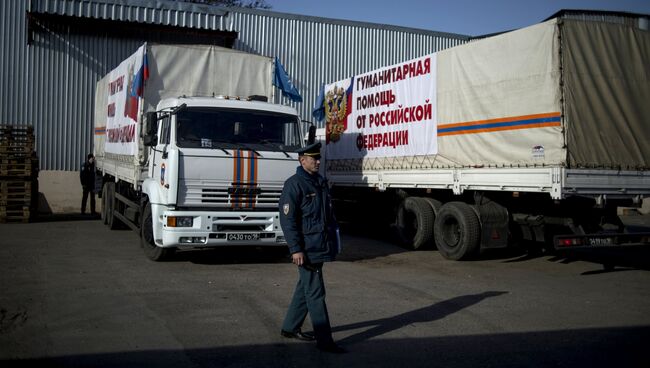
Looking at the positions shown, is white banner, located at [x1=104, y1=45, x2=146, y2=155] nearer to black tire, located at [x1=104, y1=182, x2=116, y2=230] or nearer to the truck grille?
black tire, located at [x1=104, y1=182, x2=116, y2=230]

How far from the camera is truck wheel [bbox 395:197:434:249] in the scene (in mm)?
12406

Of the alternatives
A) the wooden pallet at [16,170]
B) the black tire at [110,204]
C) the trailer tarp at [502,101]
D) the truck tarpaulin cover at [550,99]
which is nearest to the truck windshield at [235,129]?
the trailer tarp at [502,101]

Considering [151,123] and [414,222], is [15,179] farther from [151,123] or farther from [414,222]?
[414,222]

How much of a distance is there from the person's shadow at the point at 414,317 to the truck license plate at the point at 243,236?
3371mm

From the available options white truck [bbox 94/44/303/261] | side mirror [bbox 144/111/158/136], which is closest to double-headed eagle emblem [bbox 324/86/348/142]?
white truck [bbox 94/44/303/261]

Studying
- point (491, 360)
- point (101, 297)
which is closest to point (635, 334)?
point (491, 360)

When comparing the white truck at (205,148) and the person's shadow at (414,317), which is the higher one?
the white truck at (205,148)

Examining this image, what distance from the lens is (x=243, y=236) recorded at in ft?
32.5

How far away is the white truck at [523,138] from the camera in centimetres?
962

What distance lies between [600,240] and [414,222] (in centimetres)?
427

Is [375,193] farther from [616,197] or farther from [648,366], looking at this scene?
[648,366]

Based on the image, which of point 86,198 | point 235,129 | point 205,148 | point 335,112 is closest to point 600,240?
point 235,129

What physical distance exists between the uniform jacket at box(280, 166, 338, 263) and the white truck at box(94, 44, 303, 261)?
4222 millimetres

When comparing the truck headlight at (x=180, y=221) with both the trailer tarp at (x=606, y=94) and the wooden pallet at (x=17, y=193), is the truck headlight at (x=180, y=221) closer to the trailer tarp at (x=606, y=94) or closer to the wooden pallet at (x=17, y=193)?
the trailer tarp at (x=606, y=94)
